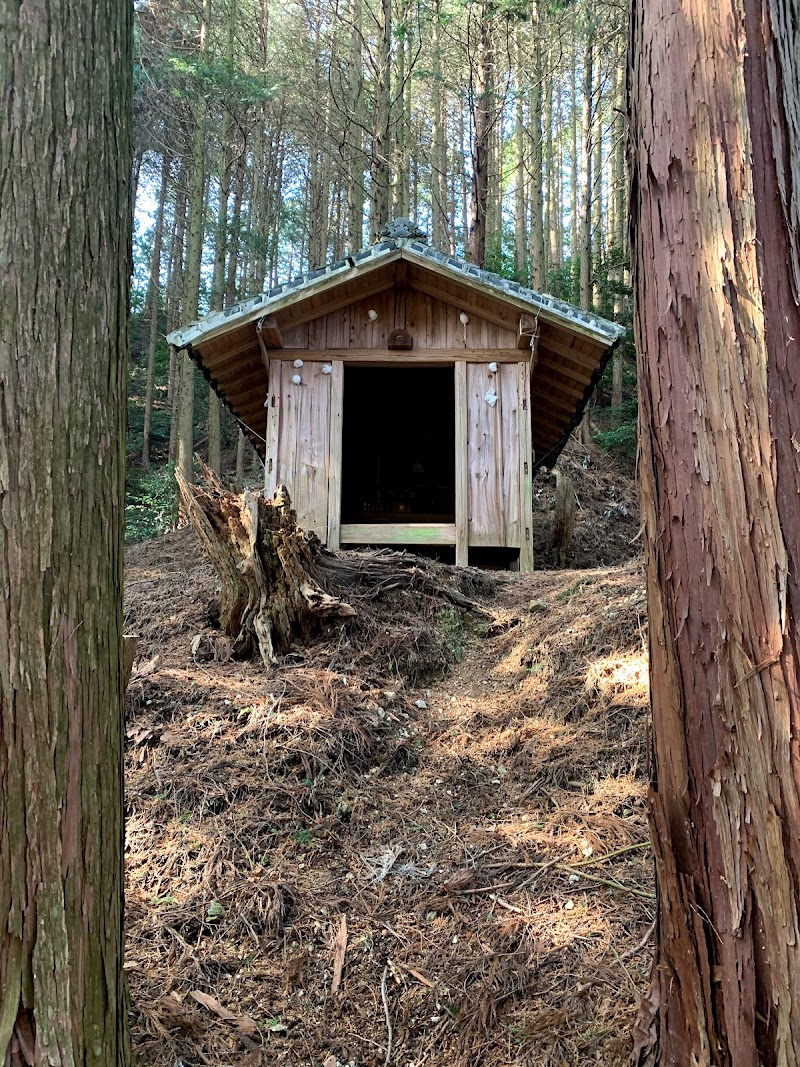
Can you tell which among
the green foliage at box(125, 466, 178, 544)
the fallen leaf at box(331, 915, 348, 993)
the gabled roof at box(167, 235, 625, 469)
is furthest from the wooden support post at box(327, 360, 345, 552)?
the green foliage at box(125, 466, 178, 544)

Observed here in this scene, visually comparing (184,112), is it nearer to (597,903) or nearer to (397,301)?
(397,301)

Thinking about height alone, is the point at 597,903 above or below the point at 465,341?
below

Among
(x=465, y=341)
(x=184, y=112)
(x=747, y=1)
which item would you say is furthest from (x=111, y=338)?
(x=184, y=112)

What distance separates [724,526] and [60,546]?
1.55 metres

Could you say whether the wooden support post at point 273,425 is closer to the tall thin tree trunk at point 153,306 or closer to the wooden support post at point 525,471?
the wooden support post at point 525,471

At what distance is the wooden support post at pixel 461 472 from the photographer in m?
8.38

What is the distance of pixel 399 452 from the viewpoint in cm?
1448

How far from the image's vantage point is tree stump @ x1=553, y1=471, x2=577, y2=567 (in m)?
10.9

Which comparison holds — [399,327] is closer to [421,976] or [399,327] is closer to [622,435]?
[421,976]

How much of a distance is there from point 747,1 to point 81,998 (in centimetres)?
283

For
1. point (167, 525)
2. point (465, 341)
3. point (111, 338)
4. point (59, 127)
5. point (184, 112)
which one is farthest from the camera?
point (184, 112)

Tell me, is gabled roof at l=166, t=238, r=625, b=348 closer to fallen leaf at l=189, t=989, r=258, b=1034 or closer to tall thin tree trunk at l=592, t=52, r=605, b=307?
fallen leaf at l=189, t=989, r=258, b=1034

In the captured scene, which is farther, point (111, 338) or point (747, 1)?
point (111, 338)

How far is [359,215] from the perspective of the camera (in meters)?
23.1
